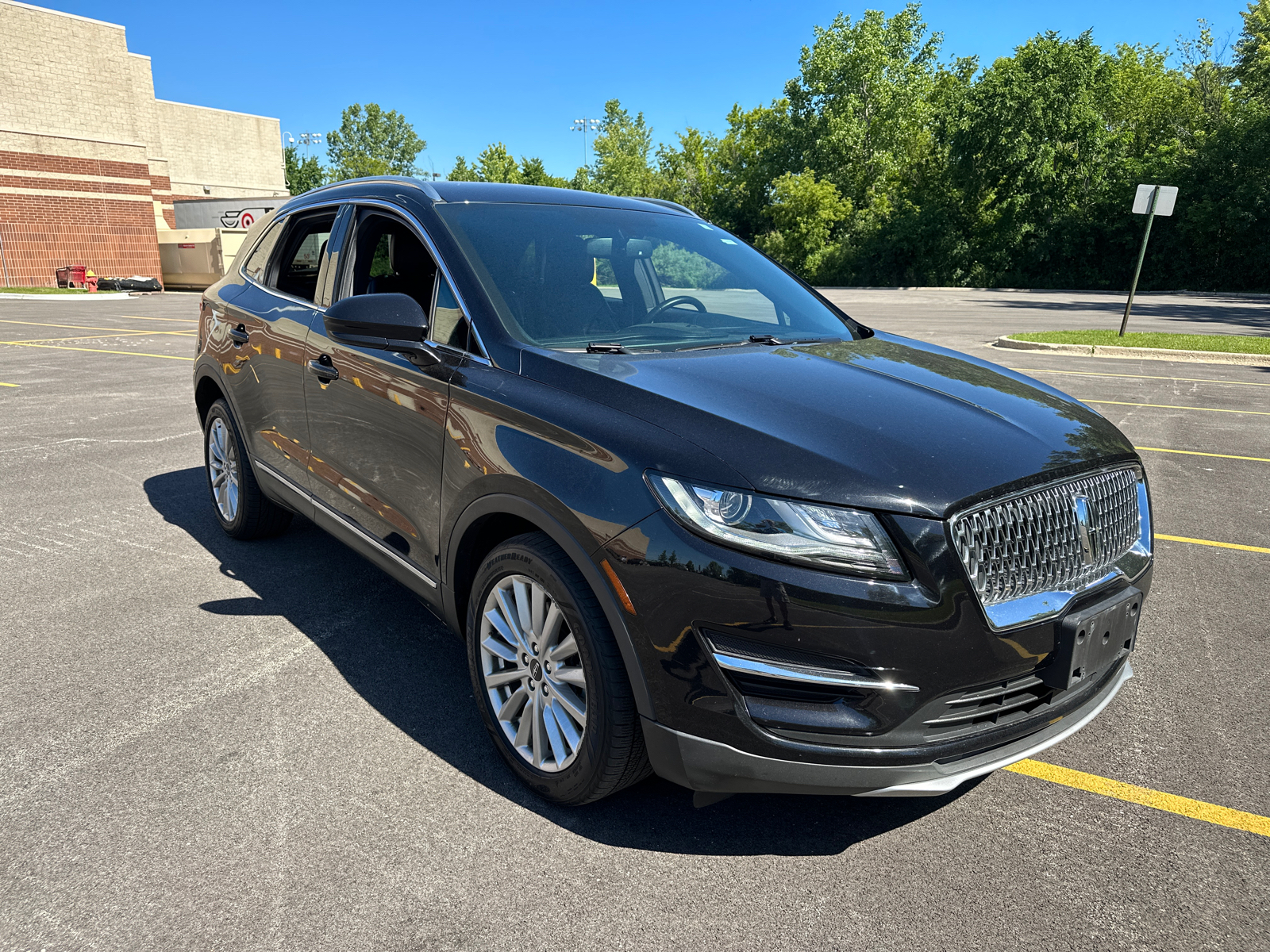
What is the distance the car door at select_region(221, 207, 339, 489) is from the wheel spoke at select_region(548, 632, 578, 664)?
6.47 feet

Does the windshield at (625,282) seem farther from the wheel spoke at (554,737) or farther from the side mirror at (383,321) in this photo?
the wheel spoke at (554,737)

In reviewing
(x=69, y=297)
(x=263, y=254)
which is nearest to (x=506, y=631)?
(x=263, y=254)

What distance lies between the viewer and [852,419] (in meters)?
2.53

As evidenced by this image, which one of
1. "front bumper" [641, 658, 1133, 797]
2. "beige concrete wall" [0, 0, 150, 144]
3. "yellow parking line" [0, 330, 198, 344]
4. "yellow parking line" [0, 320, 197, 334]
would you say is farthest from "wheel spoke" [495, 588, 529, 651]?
"beige concrete wall" [0, 0, 150, 144]

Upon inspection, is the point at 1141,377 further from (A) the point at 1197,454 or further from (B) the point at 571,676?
(B) the point at 571,676

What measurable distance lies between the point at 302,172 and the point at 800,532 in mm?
105106

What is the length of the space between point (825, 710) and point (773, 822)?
710 millimetres

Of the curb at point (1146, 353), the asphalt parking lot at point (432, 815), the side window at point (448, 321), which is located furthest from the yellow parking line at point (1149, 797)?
the curb at point (1146, 353)

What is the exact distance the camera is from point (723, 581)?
7.13ft

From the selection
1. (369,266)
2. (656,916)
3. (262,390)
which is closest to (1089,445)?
(656,916)

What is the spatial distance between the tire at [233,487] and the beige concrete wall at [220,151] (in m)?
58.2

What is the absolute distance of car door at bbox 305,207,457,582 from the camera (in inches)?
124

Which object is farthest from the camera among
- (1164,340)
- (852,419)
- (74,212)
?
(74,212)

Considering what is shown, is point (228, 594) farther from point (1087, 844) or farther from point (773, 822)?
point (1087, 844)
